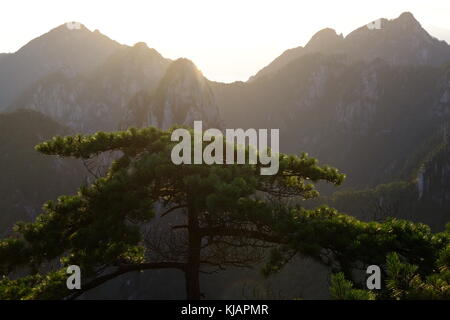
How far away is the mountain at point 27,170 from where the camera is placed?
133 meters

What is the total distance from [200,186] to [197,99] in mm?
159000

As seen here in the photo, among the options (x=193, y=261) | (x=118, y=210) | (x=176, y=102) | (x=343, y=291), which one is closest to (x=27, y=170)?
(x=176, y=102)

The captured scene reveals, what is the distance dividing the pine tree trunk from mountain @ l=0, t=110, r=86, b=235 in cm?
12147

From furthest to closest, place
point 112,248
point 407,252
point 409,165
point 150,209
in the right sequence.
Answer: point 409,165 → point 150,209 → point 112,248 → point 407,252

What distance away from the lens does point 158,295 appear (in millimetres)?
114062

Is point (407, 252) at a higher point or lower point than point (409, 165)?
lower

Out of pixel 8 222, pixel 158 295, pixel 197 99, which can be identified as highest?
pixel 197 99

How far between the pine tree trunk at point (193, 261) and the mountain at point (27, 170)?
121474 millimetres

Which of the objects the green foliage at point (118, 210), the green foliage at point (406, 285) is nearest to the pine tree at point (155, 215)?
the green foliage at point (118, 210)

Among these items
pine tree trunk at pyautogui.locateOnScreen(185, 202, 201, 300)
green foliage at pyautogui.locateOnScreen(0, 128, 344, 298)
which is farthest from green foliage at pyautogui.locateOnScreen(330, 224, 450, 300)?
pine tree trunk at pyautogui.locateOnScreen(185, 202, 201, 300)

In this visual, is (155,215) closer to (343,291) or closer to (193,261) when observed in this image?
(193,261)
